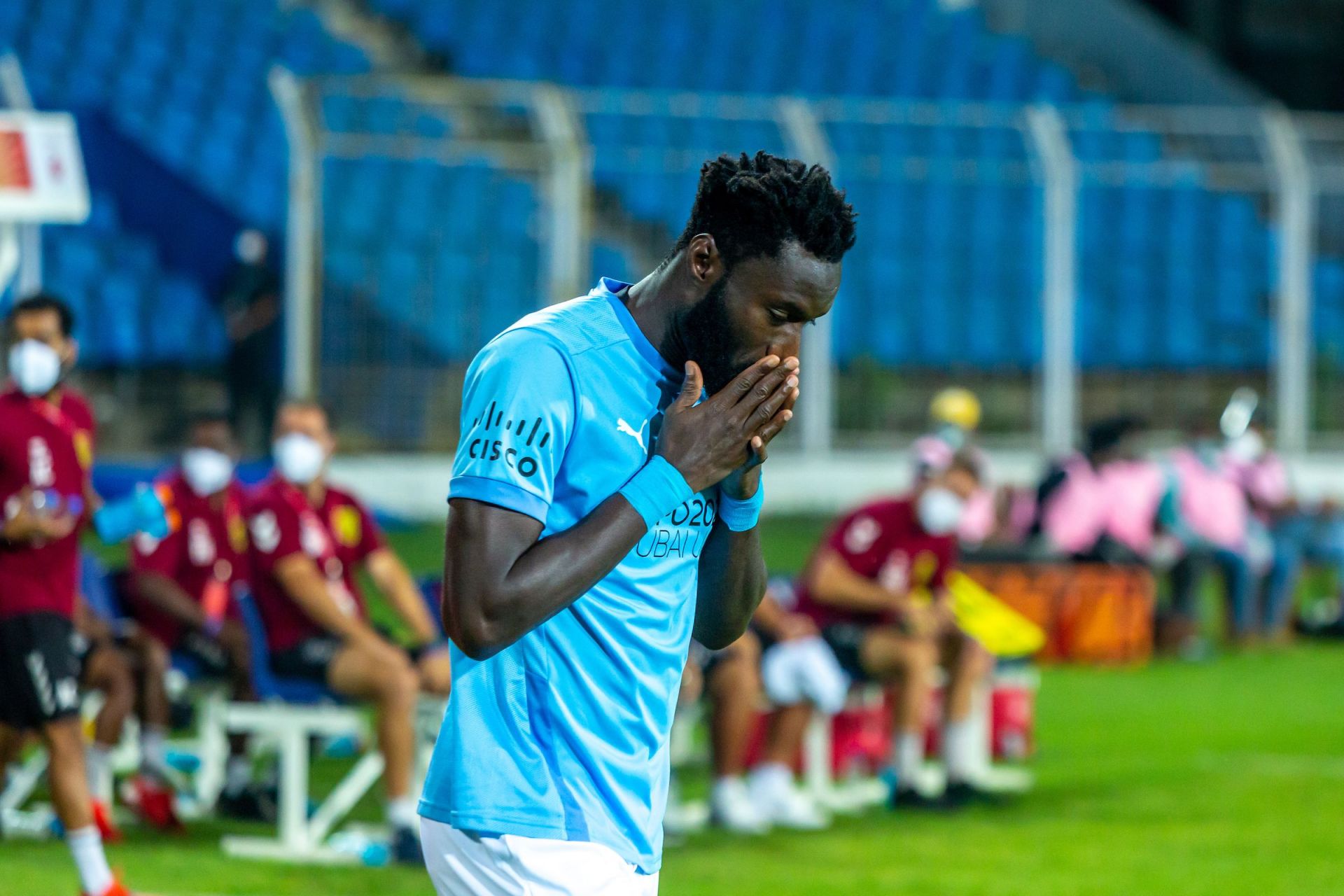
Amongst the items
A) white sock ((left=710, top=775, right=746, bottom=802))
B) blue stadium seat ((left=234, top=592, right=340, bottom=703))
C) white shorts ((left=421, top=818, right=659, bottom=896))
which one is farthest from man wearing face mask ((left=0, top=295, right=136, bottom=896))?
white shorts ((left=421, top=818, right=659, bottom=896))

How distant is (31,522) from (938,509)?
3.67 metres

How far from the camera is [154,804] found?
7363mm

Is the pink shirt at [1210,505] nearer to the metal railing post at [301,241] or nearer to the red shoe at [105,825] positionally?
the metal railing post at [301,241]

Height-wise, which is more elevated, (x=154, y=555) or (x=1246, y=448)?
(x=154, y=555)

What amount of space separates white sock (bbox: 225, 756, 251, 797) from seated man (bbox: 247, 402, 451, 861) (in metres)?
0.89

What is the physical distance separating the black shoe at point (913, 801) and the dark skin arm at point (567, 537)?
594 centimetres

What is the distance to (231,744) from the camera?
797 centimetres

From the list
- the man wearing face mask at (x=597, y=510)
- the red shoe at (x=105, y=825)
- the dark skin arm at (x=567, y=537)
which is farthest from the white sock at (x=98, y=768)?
the dark skin arm at (x=567, y=537)

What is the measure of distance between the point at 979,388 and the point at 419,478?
4.61 meters

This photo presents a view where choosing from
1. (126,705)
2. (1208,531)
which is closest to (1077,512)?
(1208,531)

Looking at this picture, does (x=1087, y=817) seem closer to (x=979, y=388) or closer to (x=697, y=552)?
(x=697, y=552)

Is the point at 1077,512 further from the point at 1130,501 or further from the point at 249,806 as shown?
the point at 249,806

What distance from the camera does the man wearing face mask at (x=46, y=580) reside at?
5.86 m

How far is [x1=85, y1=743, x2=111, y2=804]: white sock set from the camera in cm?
748
